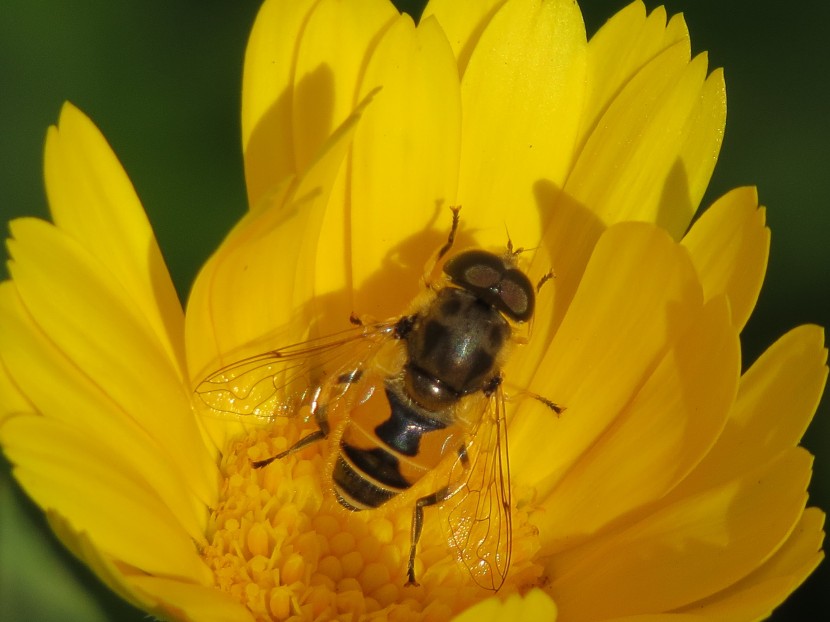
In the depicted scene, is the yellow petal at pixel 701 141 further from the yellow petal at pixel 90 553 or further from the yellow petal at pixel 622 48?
the yellow petal at pixel 90 553

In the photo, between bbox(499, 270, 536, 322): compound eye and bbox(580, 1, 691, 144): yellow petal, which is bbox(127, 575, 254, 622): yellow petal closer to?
bbox(499, 270, 536, 322): compound eye

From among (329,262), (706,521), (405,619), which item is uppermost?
(706,521)

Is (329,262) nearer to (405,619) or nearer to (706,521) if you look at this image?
(405,619)

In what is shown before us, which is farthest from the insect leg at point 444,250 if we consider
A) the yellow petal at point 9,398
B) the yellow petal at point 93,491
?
the yellow petal at point 9,398

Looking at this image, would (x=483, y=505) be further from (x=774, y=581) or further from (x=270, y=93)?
(x=270, y=93)

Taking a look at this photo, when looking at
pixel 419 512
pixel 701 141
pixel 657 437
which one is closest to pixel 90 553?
pixel 419 512

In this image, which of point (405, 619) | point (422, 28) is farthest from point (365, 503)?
point (422, 28)
